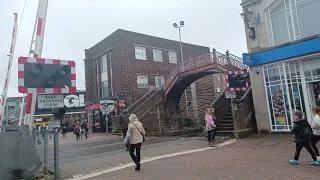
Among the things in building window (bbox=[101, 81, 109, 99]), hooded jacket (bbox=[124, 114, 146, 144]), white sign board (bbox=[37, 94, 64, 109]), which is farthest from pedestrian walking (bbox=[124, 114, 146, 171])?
building window (bbox=[101, 81, 109, 99])

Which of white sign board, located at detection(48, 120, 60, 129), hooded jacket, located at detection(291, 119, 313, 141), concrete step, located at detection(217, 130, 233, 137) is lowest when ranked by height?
concrete step, located at detection(217, 130, 233, 137)

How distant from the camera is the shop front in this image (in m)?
11.6

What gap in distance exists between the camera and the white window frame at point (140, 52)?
27891 mm

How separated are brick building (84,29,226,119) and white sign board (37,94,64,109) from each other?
1956 centimetres

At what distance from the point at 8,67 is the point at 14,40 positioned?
3.34ft

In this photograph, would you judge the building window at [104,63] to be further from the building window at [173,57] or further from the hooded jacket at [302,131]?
the hooded jacket at [302,131]

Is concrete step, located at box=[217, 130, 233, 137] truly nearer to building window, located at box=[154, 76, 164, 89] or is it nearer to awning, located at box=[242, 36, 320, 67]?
awning, located at box=[242, 36, 320, 67]

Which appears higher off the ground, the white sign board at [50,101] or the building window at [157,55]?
the building window at [157,55]

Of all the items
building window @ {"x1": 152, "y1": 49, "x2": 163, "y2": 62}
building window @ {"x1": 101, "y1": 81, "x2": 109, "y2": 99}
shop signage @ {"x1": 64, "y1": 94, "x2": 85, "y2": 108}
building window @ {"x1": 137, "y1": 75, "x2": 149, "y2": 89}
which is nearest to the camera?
building window @ {"x1": 137, "y1": 75, "x2": 149, "y2": 89}

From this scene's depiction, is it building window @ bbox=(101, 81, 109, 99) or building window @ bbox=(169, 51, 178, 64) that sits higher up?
Result: building window @ bbox=(169, 51, 178, 64)

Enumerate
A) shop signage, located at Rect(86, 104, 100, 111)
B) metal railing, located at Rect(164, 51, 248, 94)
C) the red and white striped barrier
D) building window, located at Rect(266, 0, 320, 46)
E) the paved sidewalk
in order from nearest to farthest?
the paved sidewalk
the red and white striped barrier
building window, located at Rect(266, 0, 320, 46)
metal railing, located at Rect(164, 51, 248, 94)
shop signage, located at Rect(86, 104, 100, 111)

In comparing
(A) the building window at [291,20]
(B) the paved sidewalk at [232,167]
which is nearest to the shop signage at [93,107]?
(A) the building window at [291,20]

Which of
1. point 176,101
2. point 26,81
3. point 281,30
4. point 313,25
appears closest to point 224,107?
point 281,30

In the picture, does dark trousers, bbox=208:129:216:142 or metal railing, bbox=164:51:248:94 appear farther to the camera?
metal railing, bbox=164:51:248:94
